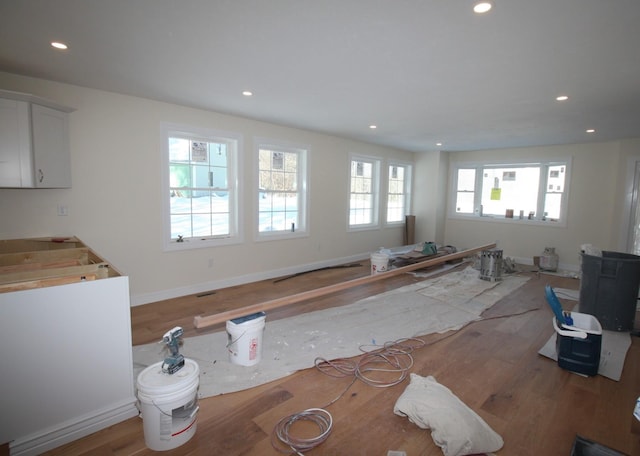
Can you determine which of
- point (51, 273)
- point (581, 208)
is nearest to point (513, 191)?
point (581, 208)

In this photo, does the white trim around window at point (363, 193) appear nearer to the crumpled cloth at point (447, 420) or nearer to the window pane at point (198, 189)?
the window pane at point (198, 189)

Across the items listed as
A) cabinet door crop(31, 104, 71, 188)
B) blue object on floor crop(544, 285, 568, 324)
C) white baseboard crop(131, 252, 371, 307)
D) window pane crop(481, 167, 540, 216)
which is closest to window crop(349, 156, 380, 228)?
white baseboard crop(131, 252, 371, 307)

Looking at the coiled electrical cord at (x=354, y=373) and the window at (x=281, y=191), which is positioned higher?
the window at (x=281, y=191)

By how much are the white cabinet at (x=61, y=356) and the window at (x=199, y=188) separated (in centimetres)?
228

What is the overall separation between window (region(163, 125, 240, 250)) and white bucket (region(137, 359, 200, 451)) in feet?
9.03

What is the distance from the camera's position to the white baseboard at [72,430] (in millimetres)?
1831

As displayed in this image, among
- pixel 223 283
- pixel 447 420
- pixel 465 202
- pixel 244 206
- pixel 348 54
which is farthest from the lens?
pixel 465 202

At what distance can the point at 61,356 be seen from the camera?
76.1 inches

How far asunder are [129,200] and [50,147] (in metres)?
0.97

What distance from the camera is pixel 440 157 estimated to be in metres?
7.99

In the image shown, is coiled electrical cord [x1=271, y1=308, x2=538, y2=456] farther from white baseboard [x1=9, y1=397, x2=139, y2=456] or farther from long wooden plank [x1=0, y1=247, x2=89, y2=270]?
long wooden plank [x1=0, y1=247, x2=89, y2=270]

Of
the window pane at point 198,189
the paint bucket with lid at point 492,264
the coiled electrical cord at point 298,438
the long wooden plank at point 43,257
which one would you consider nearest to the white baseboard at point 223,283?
the window pane at point 198,189

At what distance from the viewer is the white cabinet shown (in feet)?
5.92

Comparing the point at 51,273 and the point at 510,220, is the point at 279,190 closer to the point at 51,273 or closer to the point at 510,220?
the point at 51,273
